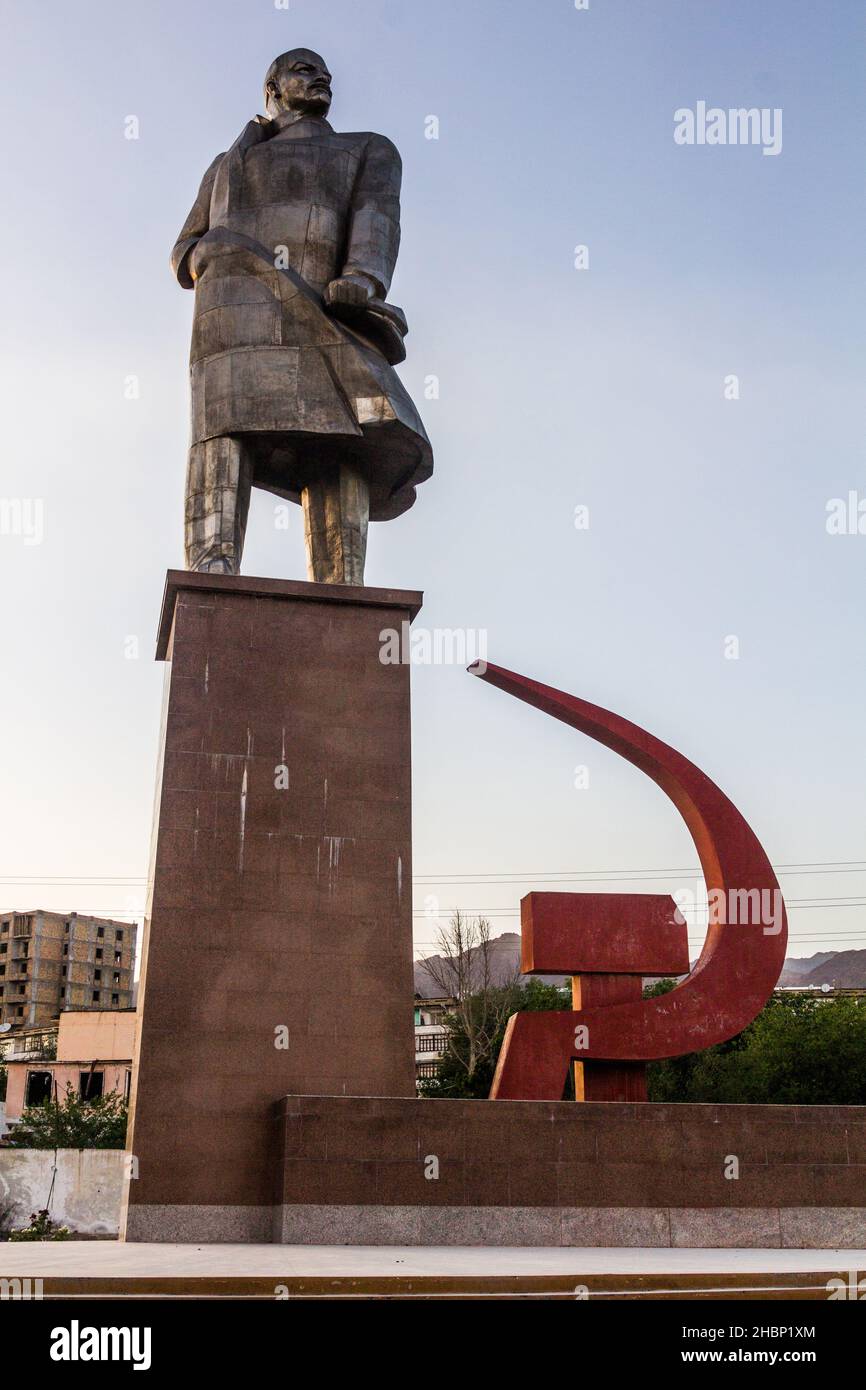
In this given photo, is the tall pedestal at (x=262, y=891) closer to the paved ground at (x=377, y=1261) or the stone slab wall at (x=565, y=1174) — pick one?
the stone slab wall at (x=565, y=1174)

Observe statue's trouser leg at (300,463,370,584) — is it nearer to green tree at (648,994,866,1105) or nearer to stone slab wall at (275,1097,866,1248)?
stone slab wall at (275,1097,866,1248)

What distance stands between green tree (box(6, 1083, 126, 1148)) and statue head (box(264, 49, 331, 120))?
84.6 feet

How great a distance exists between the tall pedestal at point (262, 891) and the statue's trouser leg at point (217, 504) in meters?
0.47

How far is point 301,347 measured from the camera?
1114cm

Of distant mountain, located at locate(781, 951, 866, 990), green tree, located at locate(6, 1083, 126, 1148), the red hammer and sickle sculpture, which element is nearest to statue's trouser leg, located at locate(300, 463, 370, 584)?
the red hammer and sickle sculpture

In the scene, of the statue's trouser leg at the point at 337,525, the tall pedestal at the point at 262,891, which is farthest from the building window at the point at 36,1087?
the tall pedestal at the point at 262,891

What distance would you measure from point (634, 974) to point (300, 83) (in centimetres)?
859

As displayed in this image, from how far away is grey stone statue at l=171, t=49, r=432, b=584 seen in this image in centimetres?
1098

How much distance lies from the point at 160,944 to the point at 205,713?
1.82 meters

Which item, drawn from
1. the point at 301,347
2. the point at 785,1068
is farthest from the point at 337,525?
the point at 785,1068

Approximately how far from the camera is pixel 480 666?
10.9 metres

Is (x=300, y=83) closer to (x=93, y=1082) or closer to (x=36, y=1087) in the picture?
(x=93, y=1082)
